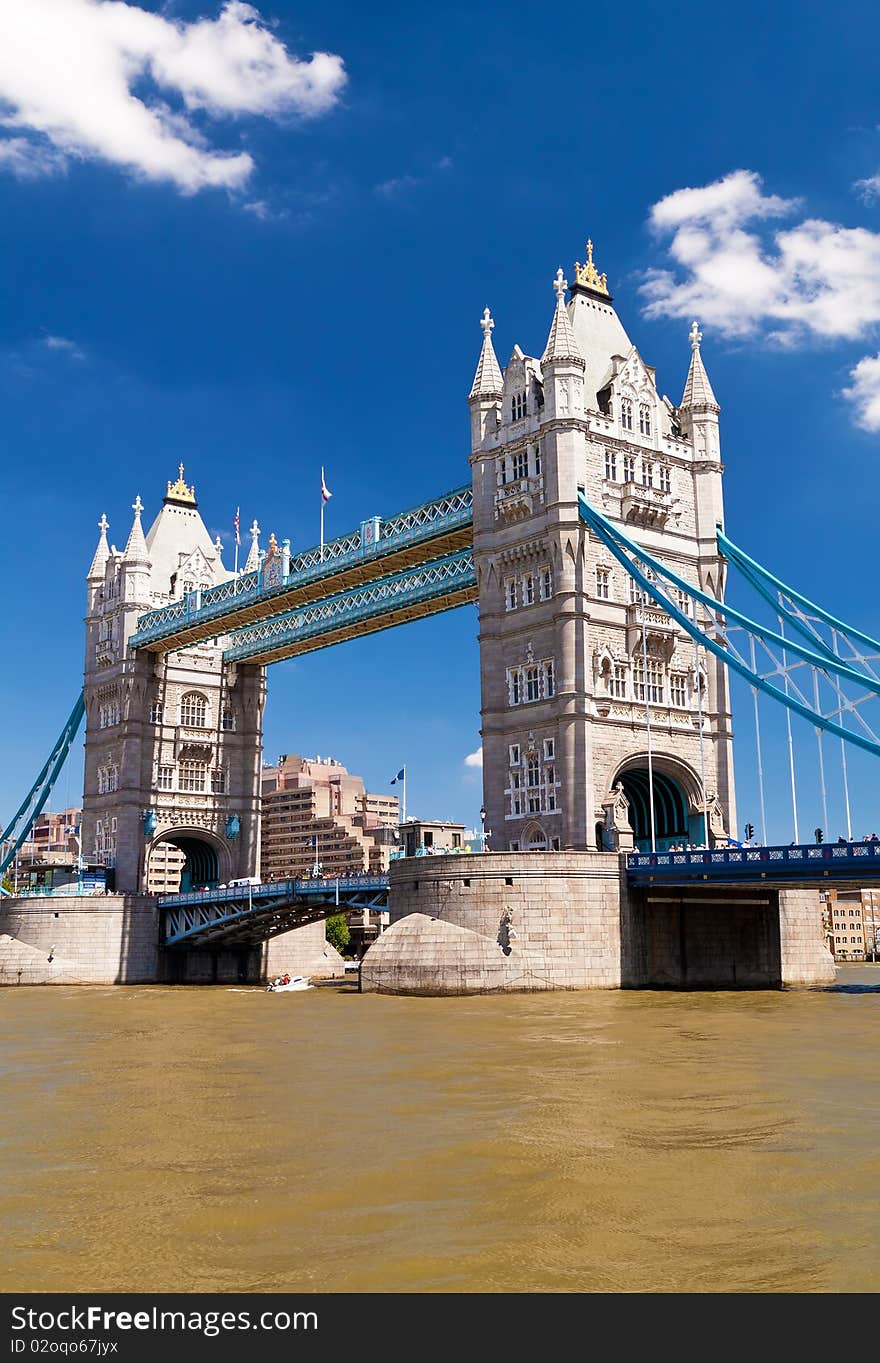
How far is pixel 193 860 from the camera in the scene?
92438 millimetres

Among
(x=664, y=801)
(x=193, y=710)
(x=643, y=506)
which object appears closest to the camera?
(x=643, y=506)

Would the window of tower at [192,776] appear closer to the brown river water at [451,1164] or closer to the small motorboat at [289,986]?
the small motorboat at [289,986]

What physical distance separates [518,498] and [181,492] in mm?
41716

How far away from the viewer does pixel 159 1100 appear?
21.8 m

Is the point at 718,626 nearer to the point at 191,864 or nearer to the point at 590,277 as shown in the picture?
the point at 590,277

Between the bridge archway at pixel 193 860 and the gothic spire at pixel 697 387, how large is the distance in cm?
4459

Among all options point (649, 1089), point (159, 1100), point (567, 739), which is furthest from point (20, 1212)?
point (567, 739)

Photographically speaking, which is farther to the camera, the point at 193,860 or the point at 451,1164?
the point at 193,860

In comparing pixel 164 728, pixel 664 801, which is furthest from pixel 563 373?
pixel 164 728

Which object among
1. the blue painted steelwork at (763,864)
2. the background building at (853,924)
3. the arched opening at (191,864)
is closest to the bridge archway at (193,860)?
the arched opening at (191,864)

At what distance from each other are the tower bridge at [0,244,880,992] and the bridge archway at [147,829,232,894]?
8.86 metres

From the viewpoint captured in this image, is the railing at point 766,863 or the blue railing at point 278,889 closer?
the railing at point 766,863

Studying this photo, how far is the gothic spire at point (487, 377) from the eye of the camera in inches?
2451

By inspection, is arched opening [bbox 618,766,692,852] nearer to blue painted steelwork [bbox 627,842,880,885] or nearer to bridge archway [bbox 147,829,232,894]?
blue painted steelwork [bbox 627,842,880,885]
